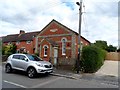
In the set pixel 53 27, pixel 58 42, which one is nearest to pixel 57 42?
pixel 58 42

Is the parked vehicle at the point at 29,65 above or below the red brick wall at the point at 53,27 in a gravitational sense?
below

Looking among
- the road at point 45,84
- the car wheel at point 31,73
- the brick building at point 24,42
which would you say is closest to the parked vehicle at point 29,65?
the car wheel at point 31,73

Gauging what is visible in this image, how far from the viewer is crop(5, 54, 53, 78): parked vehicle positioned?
14.1 m

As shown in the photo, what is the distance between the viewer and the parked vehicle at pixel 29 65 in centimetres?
1414

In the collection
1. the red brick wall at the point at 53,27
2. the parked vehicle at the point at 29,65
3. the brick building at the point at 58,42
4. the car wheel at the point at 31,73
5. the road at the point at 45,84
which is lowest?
the road at the point at 45,84

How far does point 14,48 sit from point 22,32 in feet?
23.9

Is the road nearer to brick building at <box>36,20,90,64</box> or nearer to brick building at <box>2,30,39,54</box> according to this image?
brick building at <box>36,20,90,64</box>

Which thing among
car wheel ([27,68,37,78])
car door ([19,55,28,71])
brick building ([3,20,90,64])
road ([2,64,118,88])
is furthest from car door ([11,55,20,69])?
brick building ([3,20,90,64])

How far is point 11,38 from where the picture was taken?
4881 cm

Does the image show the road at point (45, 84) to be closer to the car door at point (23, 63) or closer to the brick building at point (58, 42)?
the car door at point (23, 63)

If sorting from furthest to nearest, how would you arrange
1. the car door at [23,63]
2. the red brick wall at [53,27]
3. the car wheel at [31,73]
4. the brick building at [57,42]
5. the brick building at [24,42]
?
the brick building at [24,42]
the red brick wall at [53,27]
the brick building at [57,42]
the car door at [23,63]
the car wheel at [31,73]

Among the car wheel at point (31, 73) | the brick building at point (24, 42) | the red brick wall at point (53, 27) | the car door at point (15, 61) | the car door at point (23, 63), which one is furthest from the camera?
the brick building at point (24, 42)

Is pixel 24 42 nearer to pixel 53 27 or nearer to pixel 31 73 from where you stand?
pixel 53 27

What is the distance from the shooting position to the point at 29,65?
14500mm
